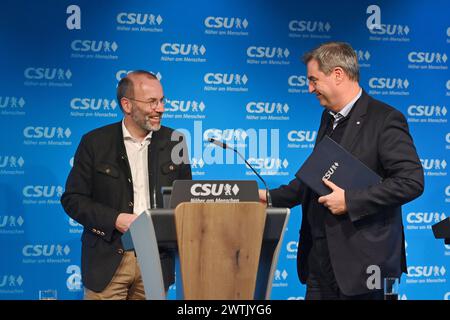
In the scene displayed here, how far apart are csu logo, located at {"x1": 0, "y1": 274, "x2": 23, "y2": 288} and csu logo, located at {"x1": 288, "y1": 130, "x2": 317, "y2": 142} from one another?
8.36 ft

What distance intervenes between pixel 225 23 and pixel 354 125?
101 inches

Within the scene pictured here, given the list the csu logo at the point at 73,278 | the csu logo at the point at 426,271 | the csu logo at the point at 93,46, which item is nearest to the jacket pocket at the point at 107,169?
the csu logo at the point at 73,278

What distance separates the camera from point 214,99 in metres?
5.96

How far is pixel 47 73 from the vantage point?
5703 mm

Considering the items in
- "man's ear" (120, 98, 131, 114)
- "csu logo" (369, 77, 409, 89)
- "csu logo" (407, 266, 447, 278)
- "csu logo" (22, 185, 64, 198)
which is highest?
"csu logo" (369, 77, 409, 89)

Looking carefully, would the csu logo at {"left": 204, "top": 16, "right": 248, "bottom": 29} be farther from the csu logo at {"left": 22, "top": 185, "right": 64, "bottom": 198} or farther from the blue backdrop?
the csu logo at {"left": 22, "top": 185, "right": 64, "bottom": 198}

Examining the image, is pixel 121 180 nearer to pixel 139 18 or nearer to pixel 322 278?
pixel 322 278

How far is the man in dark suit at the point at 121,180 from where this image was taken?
420 centimetres

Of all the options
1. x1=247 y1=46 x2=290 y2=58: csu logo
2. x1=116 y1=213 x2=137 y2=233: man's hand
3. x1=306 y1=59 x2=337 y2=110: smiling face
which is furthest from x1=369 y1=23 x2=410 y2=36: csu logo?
x1=116 y1=213 x2=137 y2=233: man's hand

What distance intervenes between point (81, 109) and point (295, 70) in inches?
74.0

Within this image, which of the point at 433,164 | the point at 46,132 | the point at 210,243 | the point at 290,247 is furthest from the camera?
the point at 433,164

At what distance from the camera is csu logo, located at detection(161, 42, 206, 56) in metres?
5.88

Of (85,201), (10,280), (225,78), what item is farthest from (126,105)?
(10,280)
